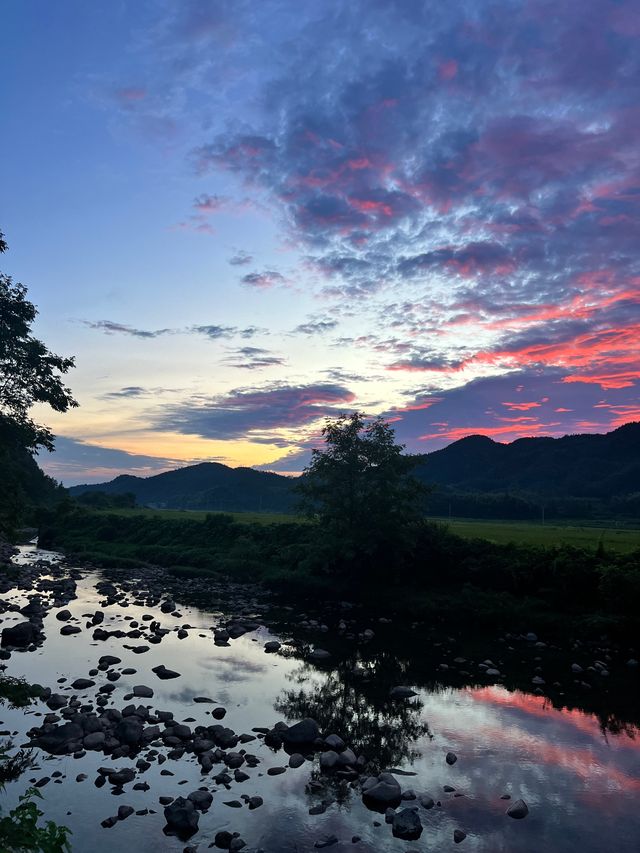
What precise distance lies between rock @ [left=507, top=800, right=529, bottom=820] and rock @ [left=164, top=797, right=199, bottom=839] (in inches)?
285

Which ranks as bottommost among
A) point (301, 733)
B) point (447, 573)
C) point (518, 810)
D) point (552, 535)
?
point (518, 810)

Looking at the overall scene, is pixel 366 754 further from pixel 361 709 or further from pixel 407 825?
pixel 407 825

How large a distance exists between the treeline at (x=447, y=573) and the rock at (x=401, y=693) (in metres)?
14.2

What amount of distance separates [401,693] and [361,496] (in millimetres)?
21871

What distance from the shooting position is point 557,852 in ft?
37.7

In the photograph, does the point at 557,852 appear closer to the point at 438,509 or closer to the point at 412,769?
the point at 412,769

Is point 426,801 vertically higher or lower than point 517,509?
lower

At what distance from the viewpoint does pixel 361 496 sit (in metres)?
42.8

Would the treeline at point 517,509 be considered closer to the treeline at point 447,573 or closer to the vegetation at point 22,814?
the treeline at point 447,573

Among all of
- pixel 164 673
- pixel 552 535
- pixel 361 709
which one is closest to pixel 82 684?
pixel 164 673

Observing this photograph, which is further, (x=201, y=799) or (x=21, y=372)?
(x=21, y=372)

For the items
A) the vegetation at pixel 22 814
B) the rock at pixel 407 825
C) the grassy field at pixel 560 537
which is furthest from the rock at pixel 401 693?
the grassy field at pixel 560 537

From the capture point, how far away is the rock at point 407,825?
11812 mm

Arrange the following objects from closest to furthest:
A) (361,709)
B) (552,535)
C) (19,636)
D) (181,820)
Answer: (181,820)
(361,709)
(19,636)
(552,535)
